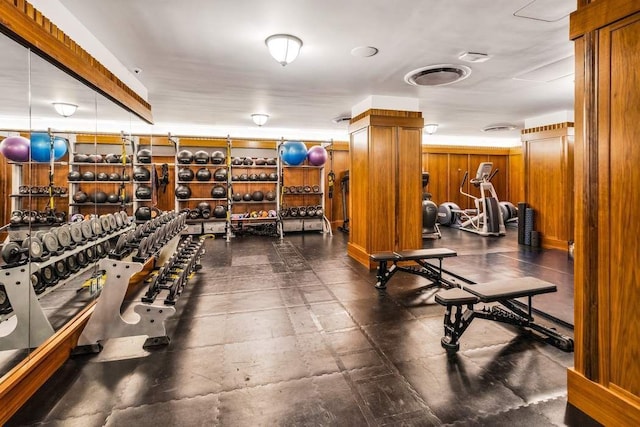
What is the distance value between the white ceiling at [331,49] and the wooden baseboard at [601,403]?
249 centimetres

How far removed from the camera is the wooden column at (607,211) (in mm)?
1508

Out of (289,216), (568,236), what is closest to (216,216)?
(289,216)

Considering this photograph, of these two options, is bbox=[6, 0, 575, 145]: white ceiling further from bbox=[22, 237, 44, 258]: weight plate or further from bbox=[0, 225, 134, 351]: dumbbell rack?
bbox=[0, 225, 134, 351]: dumbbell rack

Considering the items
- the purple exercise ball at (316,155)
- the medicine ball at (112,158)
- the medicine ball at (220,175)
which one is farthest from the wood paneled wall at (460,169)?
the medicine ball at (112,158)

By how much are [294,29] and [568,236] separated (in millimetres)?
5811

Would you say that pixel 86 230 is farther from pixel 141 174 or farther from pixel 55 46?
pixel 141 174

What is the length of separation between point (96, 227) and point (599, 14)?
4232mm

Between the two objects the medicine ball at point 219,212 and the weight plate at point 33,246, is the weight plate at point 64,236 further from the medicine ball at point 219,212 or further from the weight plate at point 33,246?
the medicine ball at point 219,212

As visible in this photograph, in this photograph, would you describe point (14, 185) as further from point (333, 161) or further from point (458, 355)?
point (333, 161)

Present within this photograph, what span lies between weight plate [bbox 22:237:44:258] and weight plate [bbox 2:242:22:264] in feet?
0.19

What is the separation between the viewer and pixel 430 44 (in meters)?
3.18

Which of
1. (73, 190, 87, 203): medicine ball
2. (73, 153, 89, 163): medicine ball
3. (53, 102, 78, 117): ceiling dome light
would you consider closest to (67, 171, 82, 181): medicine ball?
(73, 153, 89, 163): medicine ball

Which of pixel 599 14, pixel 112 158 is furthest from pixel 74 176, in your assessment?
pixel 599 14

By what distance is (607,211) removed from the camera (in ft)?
5.32
